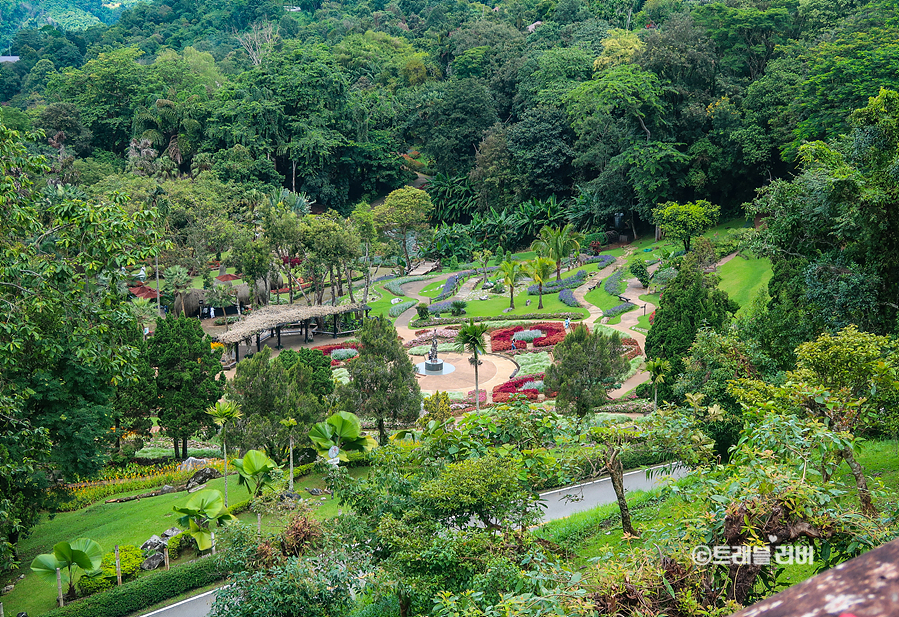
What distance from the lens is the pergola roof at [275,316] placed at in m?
34.8

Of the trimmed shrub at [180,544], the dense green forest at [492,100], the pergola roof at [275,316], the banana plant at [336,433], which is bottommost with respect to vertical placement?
the trimmed shrub at [180,544]

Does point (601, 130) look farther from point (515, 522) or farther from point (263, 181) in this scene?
point (515, 522)

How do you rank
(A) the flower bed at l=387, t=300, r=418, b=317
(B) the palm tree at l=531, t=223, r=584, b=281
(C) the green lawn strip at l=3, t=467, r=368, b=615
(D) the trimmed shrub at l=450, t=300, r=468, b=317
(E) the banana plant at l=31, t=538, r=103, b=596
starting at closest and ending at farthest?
(E) the banana plant at l=31, t=538, r=103, b=596 < (C) the green lawn strip at l=3, t=467, r=368, b=615 < (D) the trimmed shrub at l=450, t=300, r=468, b=317 < (A) the flower bed at l=387, t=300, r=418, b=317 < (B) the palm tree at l=531, t=223, r=584, b=281

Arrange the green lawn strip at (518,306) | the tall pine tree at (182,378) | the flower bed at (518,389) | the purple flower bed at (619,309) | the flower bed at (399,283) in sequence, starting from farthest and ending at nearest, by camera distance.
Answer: the flower bed at (399,283)
the green lawn strip at (518,306)
the purple flower bed at (619,309)
the flower bed at (518,389)
the tall pine tree at (182,378)

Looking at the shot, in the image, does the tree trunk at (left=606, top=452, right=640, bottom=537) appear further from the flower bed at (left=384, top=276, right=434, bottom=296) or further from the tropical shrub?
the flower bed at (left=384, top=276, right=434, bottom=296)

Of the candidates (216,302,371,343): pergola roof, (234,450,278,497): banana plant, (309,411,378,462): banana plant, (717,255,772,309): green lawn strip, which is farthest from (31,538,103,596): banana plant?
(717,255,772,309): green lawn strip

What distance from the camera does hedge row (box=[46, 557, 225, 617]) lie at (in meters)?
13.8

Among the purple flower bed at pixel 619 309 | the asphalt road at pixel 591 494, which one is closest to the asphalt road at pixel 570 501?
the asphalt road at pixel 591 494

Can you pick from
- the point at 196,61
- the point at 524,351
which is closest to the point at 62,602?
the point at 524,351

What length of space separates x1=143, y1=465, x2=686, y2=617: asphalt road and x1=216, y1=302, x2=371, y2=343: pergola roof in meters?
20.7

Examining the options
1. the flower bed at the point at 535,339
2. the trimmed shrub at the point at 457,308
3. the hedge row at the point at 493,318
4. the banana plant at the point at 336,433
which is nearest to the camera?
the banana plant at the point at 336,433

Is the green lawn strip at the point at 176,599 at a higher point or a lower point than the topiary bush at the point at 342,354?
higher

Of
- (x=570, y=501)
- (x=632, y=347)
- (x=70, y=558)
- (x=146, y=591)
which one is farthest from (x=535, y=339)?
(x=70, y=558)

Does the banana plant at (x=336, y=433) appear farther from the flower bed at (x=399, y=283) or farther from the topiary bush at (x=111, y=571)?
the flower bed at (x=399, y=283)
